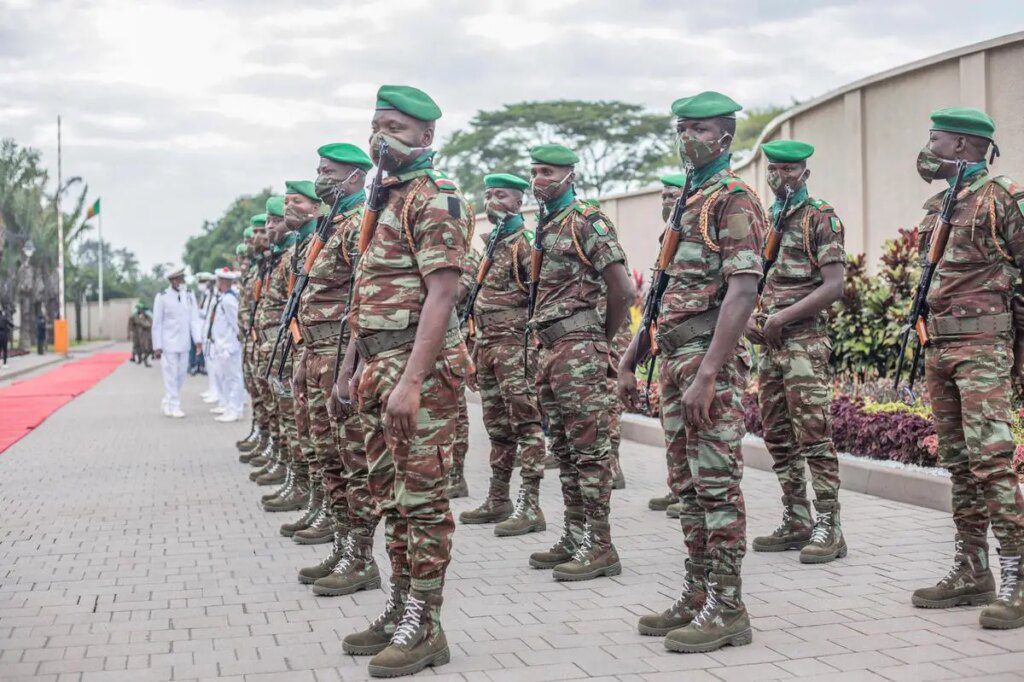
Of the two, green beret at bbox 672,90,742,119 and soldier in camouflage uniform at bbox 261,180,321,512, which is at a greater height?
green beret at bbox 672,90,742,119

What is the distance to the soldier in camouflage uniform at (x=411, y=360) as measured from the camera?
14.0 feet

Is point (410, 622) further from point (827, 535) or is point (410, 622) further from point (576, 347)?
point (827, 535)

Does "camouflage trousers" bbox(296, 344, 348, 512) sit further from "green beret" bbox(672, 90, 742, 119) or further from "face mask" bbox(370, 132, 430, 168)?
"green beret" bbox(672, 90, 742, 119)

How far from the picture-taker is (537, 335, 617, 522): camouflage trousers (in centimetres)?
581

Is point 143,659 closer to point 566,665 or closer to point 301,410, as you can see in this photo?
point 566,665

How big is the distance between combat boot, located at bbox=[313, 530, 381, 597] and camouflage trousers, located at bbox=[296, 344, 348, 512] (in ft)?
0.77

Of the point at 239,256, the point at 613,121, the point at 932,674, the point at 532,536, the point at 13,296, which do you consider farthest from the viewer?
the point at 613,121

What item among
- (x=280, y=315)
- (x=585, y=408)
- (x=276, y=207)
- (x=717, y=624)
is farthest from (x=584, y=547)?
(x=276, y=207)

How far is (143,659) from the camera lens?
4535 mm

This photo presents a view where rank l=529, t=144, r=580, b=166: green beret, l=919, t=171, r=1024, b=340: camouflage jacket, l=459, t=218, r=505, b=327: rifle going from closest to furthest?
l=919, t=171, r=1024, b=340: camouflage jacket
l=529, t=144, r=580, b=166: green beret
l=459, t=218, r=505, b=327: rifle

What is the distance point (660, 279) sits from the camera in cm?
484

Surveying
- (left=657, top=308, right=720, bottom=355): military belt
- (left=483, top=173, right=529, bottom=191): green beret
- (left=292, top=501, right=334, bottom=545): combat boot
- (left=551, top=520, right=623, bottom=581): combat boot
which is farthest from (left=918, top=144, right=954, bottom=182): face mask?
(left=292, top=501, right=334, bottom=545): combat boot

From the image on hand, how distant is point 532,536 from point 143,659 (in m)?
2.99

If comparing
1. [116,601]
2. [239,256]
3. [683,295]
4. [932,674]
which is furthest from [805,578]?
[239,256]
